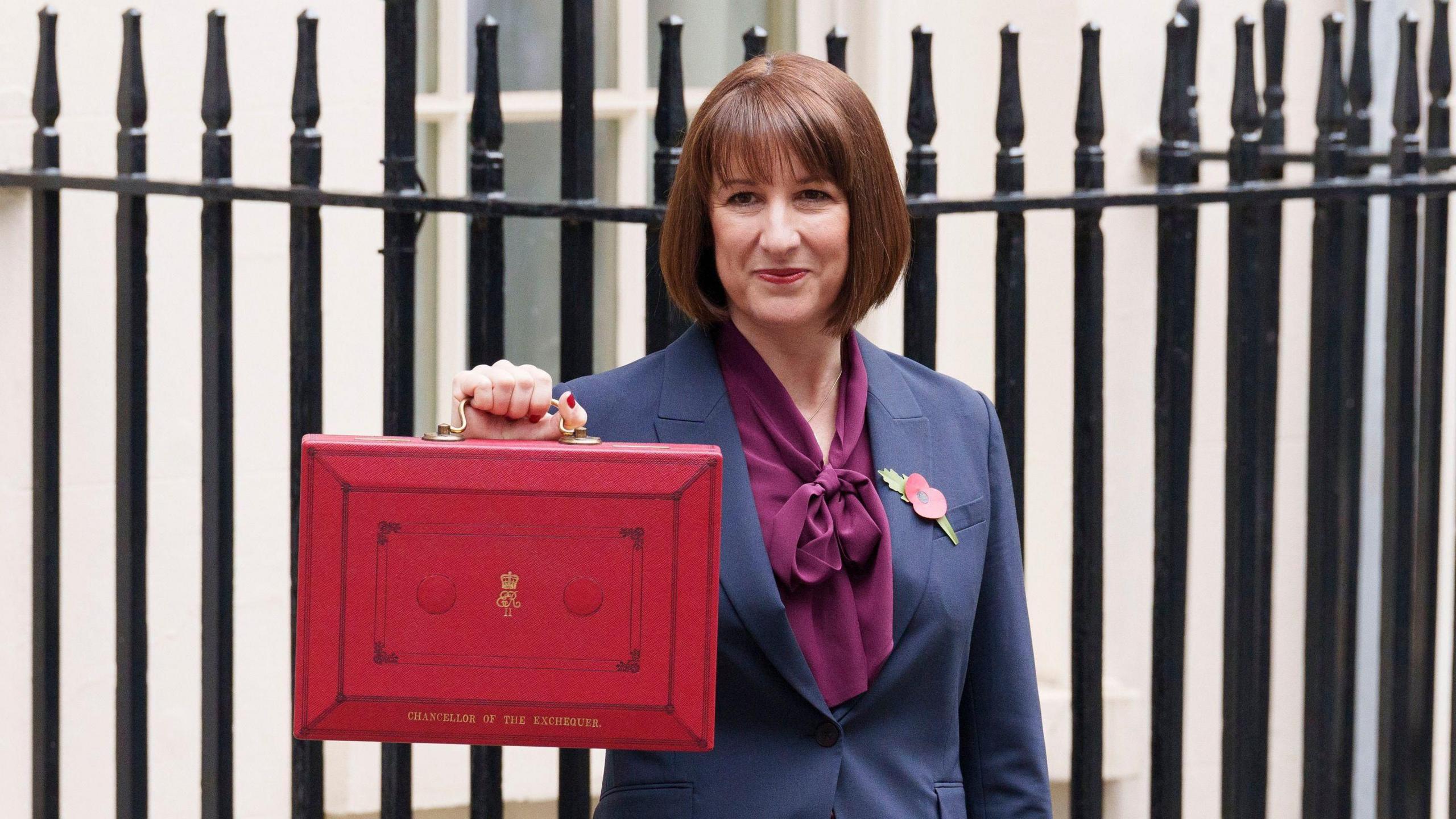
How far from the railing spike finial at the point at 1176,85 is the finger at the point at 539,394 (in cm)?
146

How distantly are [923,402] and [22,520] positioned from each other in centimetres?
190

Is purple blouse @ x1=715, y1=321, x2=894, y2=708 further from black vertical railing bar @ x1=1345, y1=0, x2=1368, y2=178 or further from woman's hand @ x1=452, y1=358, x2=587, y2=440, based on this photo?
black vertical railing bar @ x1=1345, y1=0, x2=1368, y2=178

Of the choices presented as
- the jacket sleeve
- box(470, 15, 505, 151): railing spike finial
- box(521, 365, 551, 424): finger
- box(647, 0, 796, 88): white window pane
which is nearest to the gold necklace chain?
the jacket sleeve

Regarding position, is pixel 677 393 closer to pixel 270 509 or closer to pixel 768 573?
pixel 768 573

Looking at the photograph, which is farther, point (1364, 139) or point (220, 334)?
point (1364, 139)

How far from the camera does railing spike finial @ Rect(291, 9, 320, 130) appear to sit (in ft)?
8.50

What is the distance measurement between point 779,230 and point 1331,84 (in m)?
1.55

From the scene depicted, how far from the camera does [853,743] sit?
1950mm

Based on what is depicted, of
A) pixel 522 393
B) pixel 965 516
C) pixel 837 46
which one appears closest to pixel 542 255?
pixel 837 46

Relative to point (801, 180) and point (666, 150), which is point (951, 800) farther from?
point (666, 150)

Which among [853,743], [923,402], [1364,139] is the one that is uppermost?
[1364,139]

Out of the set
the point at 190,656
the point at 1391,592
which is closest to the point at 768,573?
the point at 1391,592

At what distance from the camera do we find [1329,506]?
3.13m

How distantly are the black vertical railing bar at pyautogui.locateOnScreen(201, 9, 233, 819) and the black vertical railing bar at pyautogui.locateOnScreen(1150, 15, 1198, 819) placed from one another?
1.51 m
